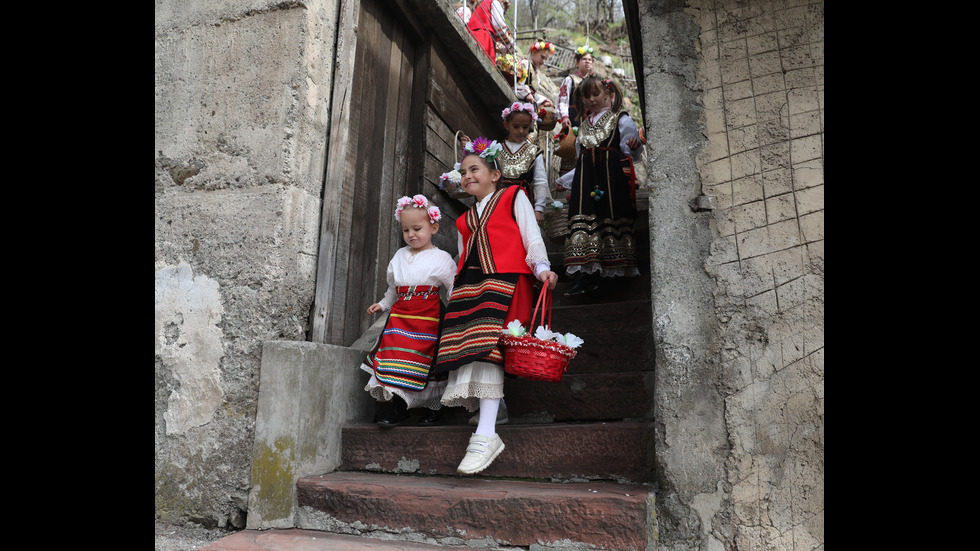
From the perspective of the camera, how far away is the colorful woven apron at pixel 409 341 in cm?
316

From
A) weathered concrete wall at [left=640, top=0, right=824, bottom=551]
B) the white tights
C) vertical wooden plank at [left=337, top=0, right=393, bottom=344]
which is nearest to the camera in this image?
weathered concrete wall at [left=640, top=0, right=824, bottom=551]

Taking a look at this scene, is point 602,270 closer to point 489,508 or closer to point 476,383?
point 476,383

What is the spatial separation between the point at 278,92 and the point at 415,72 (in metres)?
1.80

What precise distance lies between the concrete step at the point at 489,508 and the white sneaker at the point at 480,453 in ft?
0.23

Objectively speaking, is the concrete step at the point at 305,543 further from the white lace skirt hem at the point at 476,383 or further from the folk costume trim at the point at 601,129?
the folk costume trim at the point at 601,129

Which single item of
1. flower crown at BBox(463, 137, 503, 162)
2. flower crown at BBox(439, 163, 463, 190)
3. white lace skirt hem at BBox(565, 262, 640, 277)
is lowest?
white lace skirt hem at BBox(565, 262, 640, 277)

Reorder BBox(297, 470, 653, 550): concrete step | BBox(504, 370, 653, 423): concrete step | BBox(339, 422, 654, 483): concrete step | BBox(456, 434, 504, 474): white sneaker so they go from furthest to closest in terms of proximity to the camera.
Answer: BBox(504, 370, 653, 423): concrete step
BBox(456, 434, 504, 474): white sneaker
BBox(339, 422, 654, 483): concrete step
BBox(297, 470, 653, 550): concrete step

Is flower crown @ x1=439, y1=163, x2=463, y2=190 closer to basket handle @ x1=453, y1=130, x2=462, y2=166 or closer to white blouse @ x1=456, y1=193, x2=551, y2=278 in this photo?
basket handle @ x1=453, y1=130, x2=462, y2=166

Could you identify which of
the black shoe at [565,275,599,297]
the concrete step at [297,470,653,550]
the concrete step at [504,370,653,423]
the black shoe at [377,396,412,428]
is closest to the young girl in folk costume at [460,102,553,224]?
the black shoe at [565,275,599,297]

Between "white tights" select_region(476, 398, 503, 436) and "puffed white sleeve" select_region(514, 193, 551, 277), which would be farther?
"puffed white sleeve" select_region(514, 193, 551, 277)

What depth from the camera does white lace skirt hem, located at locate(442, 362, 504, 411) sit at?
9.50 ft

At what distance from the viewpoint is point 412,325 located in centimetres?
327

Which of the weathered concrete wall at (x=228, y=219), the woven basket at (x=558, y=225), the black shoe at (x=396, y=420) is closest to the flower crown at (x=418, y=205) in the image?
the weathered concrete wall at (x=228, y=219)

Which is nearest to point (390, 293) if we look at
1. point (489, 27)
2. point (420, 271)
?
point (420, 271)
